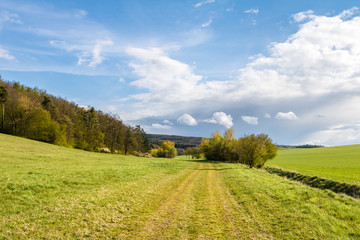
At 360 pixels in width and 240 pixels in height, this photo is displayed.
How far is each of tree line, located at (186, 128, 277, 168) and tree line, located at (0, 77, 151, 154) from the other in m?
37.5

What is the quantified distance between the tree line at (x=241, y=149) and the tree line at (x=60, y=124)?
37484mm

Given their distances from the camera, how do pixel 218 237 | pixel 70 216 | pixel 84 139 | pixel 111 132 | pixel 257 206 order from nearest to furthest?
pixel 218 237
pixel 70 216
pixel 257 206
pixel 84 139
pixel 111 132

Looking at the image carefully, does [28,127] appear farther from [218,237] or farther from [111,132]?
[218,237]

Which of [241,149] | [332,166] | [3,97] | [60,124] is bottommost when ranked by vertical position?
[332,166]

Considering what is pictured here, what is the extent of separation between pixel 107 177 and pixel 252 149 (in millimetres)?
35959

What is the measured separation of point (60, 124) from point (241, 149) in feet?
228

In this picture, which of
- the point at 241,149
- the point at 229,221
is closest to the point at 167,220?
the point at 229,221

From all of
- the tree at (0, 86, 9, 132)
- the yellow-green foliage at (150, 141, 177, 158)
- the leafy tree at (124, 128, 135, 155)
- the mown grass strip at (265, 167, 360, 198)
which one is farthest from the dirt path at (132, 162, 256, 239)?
the yellow-green foliage at (150, 141, 177, 158)

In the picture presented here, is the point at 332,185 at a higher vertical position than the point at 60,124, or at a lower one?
lower

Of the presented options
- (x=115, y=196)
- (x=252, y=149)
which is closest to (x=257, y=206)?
(x=115, y=196)

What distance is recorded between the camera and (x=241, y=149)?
49594 millimetres

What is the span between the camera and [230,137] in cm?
8869

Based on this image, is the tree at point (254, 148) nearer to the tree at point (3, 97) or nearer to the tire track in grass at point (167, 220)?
the tire track in grass at point (167, 220)

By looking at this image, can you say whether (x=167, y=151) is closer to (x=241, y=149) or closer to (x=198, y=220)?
(x=241, y=149)
